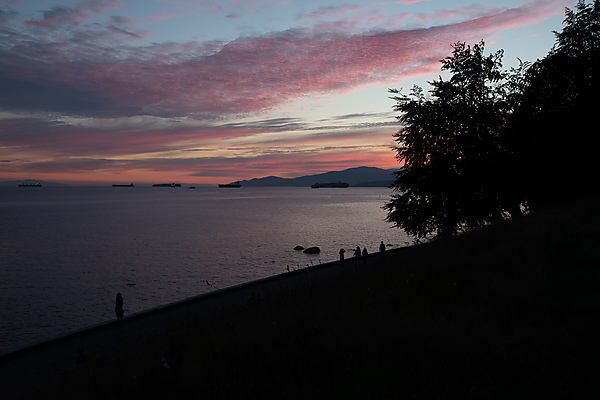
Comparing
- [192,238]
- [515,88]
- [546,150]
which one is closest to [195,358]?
[546,150]

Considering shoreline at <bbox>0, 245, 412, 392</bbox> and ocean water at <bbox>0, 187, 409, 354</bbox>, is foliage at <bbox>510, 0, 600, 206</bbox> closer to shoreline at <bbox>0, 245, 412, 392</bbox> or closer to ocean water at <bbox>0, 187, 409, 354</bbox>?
shoreline at <bbox>0, 245, 412, 392</bbox>

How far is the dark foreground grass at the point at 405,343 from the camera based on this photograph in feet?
19.2

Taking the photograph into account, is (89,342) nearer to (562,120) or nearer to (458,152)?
(458,152)

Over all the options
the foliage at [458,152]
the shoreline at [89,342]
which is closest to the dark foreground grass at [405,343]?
the shoreline at [89,342]

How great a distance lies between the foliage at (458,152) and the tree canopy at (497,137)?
7cm

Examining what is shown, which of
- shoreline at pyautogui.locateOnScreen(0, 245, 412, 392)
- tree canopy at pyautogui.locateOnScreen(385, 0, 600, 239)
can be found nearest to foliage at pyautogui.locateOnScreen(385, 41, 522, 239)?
tree canopy at pyautogui.locateOnScreen(385, 0, 600, 239)

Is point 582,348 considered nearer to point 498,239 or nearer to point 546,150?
point 498,239

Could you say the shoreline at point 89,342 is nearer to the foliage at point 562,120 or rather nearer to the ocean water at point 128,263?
the ocean water at point 128,263

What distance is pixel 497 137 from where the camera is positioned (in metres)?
25.0

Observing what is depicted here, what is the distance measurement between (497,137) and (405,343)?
890 inches

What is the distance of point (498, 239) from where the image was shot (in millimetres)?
14141

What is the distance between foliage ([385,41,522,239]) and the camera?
24531 millimetres

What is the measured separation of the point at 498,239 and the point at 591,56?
759 inches

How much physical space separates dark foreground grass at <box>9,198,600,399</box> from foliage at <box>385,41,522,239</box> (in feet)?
42.1
